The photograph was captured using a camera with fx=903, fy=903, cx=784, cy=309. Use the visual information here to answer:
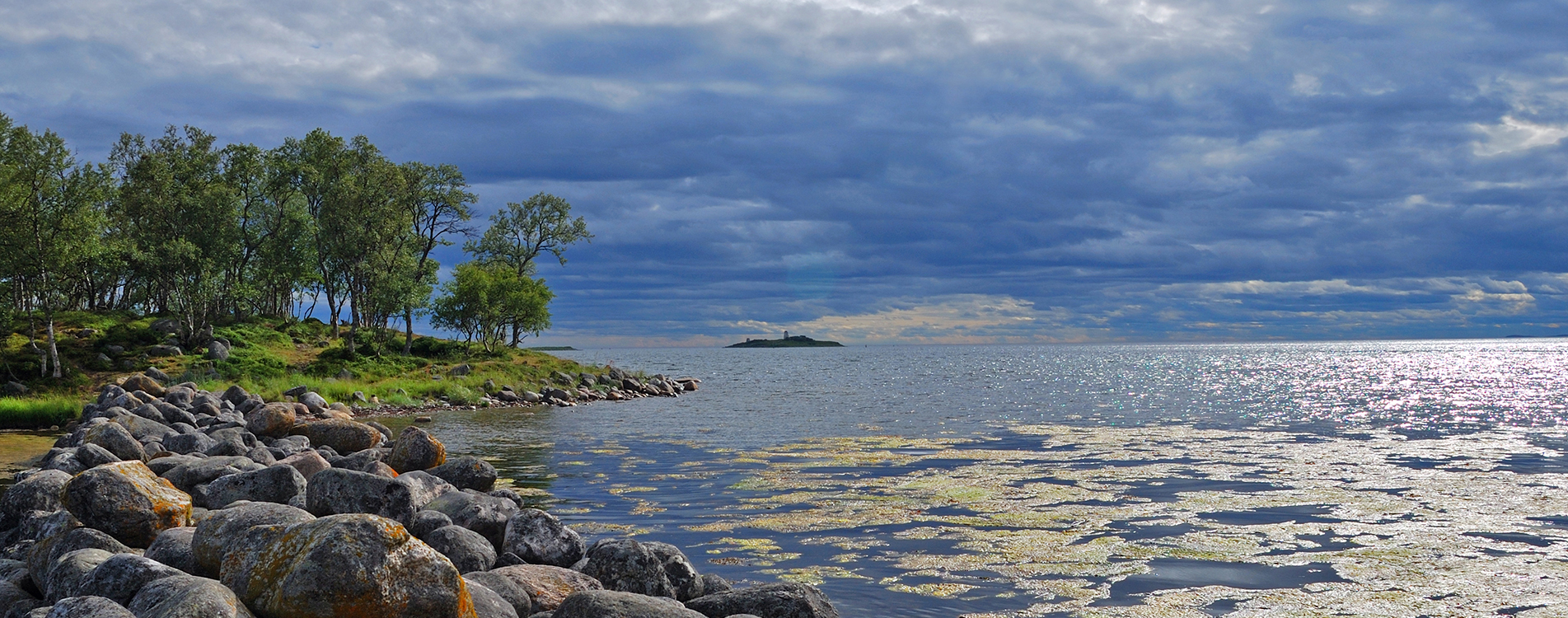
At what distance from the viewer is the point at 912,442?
31344 mm

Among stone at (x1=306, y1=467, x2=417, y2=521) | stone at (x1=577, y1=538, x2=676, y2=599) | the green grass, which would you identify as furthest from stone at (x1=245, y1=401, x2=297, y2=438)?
stone at (x1=577, y1=538, x2=676, y2=599)

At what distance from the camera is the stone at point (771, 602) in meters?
10.1

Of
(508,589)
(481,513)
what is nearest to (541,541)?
(481,513)

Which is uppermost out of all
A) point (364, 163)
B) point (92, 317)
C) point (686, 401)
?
point (364, 163)

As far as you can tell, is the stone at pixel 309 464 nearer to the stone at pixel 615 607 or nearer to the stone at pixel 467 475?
the stone at pixel 467 475

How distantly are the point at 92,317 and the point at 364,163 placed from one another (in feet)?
66.3

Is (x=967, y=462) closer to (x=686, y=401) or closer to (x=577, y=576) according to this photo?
(x=577, y=576)

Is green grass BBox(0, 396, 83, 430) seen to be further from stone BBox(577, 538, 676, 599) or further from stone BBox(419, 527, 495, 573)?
stone BBox(577, 538, 676, 599)

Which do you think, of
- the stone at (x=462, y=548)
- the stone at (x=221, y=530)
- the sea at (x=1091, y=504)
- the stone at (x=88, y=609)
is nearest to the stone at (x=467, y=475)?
the sea at (x=1091, y=504)

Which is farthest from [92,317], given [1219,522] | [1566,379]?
[1566,379]

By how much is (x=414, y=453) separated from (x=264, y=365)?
142ft

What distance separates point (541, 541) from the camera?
12.6m

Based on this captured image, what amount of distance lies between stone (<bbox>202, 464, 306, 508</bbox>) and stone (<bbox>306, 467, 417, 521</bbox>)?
172 cm

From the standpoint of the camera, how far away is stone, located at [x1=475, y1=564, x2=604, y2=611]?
10.5 metres
